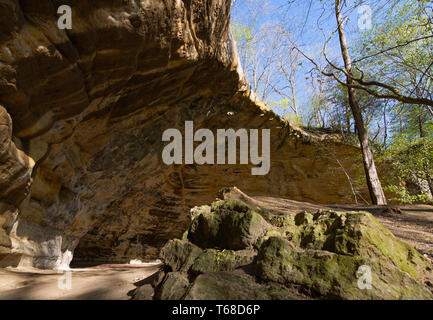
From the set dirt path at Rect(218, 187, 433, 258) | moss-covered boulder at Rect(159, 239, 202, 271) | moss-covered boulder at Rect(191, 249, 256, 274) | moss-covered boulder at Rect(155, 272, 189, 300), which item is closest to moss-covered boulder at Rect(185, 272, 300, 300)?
moss-covered boulder at Rect(155, 272, 189, 300)

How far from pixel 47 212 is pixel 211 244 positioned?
14.1 feet

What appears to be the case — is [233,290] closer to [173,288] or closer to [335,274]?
[173,288]

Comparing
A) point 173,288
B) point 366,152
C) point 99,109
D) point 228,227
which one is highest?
point 99,109

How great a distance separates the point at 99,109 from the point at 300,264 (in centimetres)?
457

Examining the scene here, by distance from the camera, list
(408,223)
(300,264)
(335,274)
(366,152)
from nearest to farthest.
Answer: (335,274) < (300,264) < (408,223) < (366,152)

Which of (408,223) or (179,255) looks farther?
(408,223)

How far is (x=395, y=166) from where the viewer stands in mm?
10008

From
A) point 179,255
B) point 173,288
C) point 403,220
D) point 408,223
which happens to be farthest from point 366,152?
point 173,288

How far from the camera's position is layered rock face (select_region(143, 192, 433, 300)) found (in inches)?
61.4

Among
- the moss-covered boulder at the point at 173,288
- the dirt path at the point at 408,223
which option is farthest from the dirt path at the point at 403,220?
the moss-covered boulder at the point at 173,288

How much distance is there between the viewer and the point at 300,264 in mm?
1742

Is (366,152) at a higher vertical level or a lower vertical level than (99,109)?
lower
